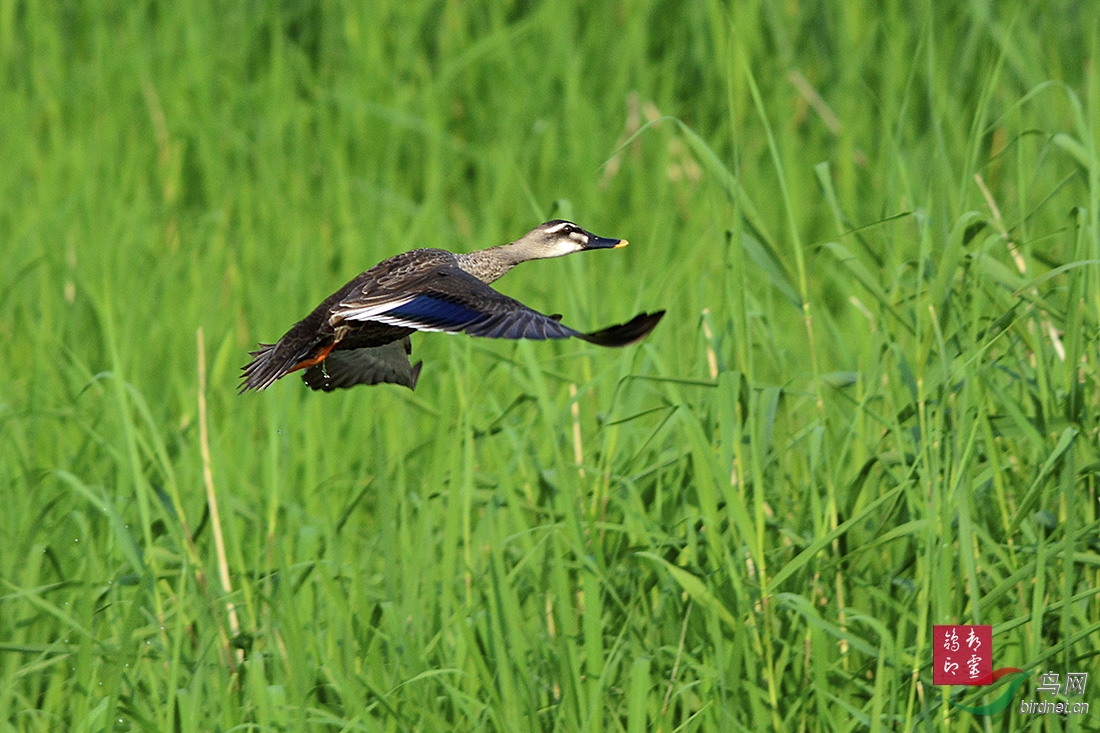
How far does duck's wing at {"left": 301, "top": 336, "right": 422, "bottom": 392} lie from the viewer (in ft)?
9.07

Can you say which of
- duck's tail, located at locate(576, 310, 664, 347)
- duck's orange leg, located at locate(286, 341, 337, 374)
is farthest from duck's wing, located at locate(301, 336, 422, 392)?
duck's tail, located at locate(576, 310, 664, 347)

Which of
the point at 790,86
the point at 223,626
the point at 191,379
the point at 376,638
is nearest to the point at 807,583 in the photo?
the point at 376,638

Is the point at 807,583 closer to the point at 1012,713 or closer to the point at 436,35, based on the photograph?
the point at 1012,713

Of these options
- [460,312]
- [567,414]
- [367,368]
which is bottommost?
[567,414]

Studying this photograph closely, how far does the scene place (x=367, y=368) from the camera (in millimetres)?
2809

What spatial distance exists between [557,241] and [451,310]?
312 mm

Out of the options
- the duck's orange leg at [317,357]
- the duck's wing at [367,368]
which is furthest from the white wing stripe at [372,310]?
the duck's wing at [367,368]

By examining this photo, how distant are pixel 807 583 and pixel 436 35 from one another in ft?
16.0

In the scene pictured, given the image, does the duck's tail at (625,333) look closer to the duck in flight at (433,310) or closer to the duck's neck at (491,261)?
the duck in flight at (433,310)

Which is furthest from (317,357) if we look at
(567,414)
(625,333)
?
(567,414)

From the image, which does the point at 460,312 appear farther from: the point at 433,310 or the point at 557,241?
the point at 557,241

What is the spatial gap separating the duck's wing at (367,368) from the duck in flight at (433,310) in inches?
1.7

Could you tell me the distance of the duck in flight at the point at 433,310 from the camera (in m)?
2.04

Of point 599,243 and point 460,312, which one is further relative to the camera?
point 599,243
